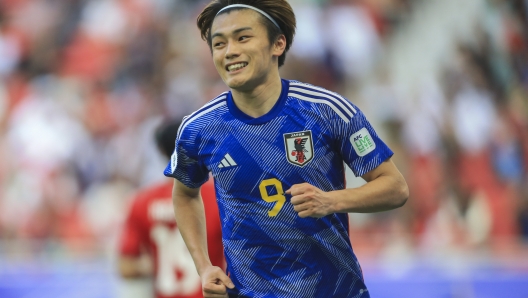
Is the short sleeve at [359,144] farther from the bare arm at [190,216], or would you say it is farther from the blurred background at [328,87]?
the blurred background at [328,87]

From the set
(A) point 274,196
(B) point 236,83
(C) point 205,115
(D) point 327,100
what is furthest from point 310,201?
(C) point 205,115

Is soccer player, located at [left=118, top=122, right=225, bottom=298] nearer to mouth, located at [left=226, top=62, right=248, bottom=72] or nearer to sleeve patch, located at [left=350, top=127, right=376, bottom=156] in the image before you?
mouth, located at [left=226, top=62, right=248, bottom=72]

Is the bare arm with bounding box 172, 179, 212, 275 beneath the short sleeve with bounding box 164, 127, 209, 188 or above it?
beneath

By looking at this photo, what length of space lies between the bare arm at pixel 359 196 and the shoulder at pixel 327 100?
249mm

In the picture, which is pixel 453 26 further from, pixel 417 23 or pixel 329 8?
pixel 329 8

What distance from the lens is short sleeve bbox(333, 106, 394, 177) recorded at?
3.70 metres

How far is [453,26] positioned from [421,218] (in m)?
2.69

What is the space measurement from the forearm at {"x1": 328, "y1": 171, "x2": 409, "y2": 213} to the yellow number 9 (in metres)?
0.29

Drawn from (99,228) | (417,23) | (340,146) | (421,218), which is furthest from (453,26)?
(340,146)

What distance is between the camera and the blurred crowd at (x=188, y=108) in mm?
9141

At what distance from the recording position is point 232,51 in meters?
3.70

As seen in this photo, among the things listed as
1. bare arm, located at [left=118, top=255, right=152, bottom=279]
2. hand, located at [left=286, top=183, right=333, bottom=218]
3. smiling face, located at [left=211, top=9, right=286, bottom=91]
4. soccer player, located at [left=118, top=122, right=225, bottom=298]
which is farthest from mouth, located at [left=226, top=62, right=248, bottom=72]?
bare arm, located at [left=118, top=255, right=152, bottom=279]

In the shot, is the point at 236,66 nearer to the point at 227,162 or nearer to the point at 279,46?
the point at 279,46

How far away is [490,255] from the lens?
8.50 metres
